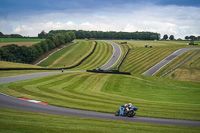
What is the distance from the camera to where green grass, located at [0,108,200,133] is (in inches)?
554

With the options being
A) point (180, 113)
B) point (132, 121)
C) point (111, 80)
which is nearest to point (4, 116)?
point (132, 121)

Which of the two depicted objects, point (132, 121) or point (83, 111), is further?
point (83, 111)

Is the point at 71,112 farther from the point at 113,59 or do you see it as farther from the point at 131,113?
the point at 113,59

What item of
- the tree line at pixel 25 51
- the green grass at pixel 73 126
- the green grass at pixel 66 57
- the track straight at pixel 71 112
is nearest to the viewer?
the green grass at pixel 73 126

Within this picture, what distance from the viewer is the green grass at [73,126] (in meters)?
14.1

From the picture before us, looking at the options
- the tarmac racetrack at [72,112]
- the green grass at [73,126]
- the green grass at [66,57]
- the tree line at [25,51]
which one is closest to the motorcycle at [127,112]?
the tarmac racetrack at [72,112]

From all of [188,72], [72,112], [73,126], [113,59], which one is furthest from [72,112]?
[113,59]

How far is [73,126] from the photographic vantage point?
15.2m

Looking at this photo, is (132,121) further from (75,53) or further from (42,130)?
(75,53)

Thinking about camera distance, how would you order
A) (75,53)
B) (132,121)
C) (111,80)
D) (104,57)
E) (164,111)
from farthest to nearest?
1. (75,53)
2. (104,57)
3. (111,80)
4. (164,111)
5. (132,121)

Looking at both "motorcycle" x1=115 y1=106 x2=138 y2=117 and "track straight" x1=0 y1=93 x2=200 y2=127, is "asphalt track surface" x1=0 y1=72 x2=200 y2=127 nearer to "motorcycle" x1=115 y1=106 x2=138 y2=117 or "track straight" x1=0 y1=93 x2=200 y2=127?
"track straight" x1=0 y1=93 x2=200 y2=127

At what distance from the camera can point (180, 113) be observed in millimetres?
21906

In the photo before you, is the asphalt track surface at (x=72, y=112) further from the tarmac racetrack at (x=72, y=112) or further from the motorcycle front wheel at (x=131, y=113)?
the motorcycle front wheel at (x=131, y=113)

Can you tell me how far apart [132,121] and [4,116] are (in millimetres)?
10155
